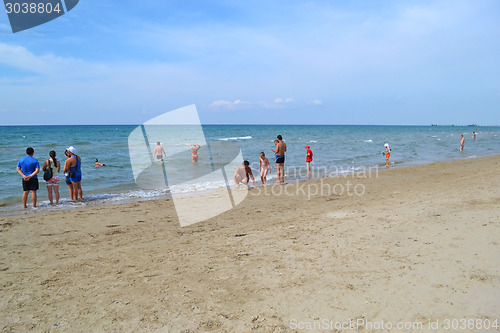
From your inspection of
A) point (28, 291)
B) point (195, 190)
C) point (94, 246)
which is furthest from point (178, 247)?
point (195, 190)

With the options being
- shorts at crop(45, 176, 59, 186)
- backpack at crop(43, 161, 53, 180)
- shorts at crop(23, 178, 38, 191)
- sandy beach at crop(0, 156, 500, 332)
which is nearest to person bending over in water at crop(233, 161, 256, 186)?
sandy beach at crop(0, 156, 500, 332)

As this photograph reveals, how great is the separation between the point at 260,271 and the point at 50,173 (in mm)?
8146

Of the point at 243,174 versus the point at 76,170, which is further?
the point at 243,174

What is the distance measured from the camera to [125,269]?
4656mm

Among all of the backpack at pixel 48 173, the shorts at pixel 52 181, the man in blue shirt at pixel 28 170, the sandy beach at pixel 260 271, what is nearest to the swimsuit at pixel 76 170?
the shorts at pixel 52 181

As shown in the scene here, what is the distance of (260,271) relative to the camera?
4.32 metres

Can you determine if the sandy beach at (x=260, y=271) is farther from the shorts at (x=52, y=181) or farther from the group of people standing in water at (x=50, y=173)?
the shorts at (x=52, y=181)

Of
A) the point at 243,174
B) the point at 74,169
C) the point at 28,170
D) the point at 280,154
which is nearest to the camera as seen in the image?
the point at 28,170

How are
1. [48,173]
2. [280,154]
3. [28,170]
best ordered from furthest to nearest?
[280,154], [48,173], [28,170]

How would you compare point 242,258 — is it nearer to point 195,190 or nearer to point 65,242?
point 65,242

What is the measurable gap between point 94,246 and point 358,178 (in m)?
10.8

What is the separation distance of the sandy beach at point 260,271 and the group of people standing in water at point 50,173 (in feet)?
6.58

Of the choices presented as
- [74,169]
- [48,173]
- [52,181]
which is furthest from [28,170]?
[74,169]

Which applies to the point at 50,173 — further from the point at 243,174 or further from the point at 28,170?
the point at 243,174
